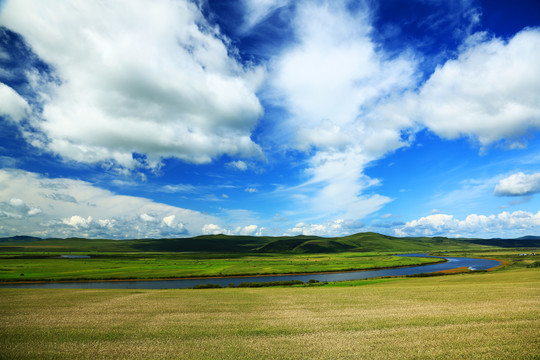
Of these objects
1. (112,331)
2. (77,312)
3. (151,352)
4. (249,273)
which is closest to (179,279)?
(249,273)

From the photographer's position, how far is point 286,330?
2089cm

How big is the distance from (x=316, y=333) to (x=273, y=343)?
3758mm

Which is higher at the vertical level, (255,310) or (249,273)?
(255,310)

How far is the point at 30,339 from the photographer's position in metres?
19.2

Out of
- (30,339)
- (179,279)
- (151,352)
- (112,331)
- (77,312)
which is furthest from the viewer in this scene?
(179,279)

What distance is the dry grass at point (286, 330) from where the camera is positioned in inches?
641

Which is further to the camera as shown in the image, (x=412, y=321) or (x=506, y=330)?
(x=412, y=321)

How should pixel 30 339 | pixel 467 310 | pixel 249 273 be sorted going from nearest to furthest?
pixel 30 339 < pixel 467 310 < pixel 249 273

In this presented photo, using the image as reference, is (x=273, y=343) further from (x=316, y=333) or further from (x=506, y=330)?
(x=506, y=330)

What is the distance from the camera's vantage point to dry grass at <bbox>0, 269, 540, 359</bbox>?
53.4 feet

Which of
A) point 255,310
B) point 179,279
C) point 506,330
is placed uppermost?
point 506,330

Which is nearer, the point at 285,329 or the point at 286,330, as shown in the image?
the point at 286,330

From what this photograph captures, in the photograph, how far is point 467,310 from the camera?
25.1m

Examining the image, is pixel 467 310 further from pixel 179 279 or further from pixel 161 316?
pixel 179 279
